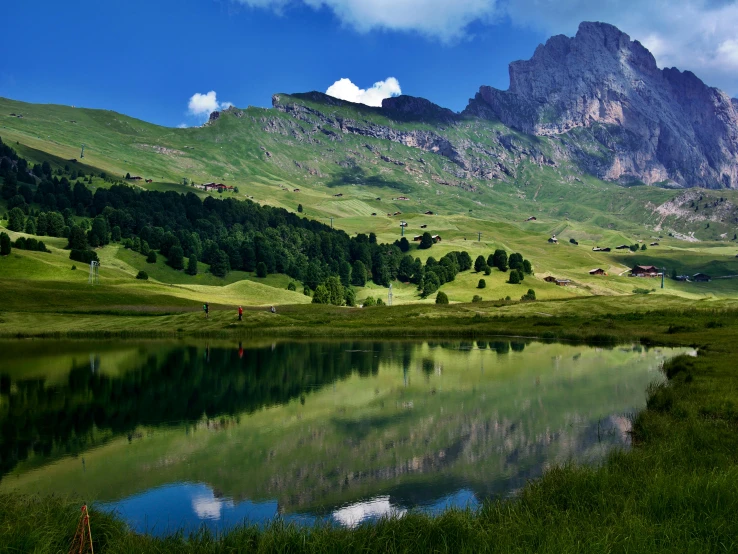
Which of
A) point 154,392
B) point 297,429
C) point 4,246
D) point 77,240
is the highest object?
point 77,240

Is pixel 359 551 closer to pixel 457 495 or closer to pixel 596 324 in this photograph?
pixel 457 495

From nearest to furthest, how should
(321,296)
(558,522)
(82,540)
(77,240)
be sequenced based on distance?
(82,540) → (558,522) → (321,296) → (77,240)

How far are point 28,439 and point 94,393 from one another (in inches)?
521

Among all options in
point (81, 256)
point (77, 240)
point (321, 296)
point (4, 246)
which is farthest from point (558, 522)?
point (77, 240)

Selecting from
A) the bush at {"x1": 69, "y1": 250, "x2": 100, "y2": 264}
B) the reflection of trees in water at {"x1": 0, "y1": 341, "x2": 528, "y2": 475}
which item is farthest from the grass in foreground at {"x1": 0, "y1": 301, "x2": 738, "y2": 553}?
the bush at {"x1": 69, "y1": 250, "x2": 100, "y2": 264}

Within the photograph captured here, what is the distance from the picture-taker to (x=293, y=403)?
4247 cm

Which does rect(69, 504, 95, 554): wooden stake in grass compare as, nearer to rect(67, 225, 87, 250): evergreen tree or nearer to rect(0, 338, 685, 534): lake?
rect(0, 338, 685, 534): lake

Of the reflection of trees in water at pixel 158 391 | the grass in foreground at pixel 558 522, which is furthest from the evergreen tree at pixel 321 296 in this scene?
the grass in foreground at pixel 558 522

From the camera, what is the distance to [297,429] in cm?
3425

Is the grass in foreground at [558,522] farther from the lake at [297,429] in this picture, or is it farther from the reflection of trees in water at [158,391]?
the reflection of trees in water at [158,391]

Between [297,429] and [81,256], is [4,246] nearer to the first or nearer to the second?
[81,256]

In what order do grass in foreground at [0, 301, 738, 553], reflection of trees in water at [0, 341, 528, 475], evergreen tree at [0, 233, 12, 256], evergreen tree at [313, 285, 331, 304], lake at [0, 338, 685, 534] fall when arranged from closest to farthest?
grass in foreground at [0, 301, 738, 553], lake at [0, 338, 685, 534], reflection of trees in water at [0, 341, 528, 475], evergreen tree at [0, 233, 12, 256], evergreen tree at [313, 285, 331, 304]

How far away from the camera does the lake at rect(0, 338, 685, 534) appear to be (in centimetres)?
2319

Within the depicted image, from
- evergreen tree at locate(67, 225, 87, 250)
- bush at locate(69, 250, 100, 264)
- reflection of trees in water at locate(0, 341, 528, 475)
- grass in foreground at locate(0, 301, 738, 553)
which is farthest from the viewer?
evergreen tree at locate(67, 225, 87, 250)
